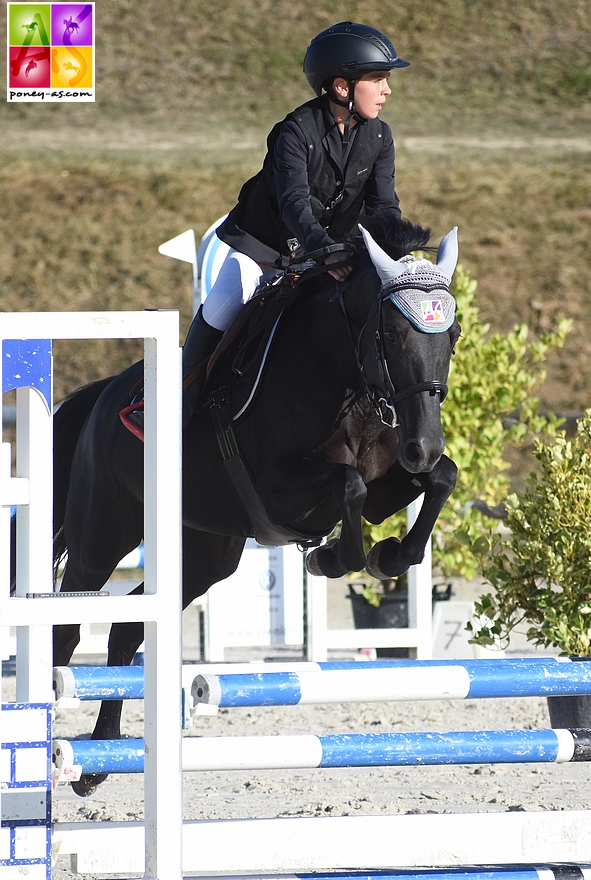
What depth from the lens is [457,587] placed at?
8.43 meters

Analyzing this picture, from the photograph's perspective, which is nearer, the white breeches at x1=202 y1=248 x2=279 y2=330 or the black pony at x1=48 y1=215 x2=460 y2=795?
the black pony at x1=48 y1=215 x2=460 y2=795

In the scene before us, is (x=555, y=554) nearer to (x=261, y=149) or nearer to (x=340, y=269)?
(x=340, y=269)

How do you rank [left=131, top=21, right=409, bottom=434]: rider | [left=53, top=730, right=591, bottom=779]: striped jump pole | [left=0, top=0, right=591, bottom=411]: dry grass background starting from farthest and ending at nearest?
[left=0, top=0, right=591, bottom=411]: dry grass background → [left=131, top=21, right=409, bottom=434]: rider → [left=53, top=730, right=591, bottom=779]: striped jump pole

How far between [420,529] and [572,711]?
1.50 m

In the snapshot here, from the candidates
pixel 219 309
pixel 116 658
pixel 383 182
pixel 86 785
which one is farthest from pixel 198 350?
pixel 86 785

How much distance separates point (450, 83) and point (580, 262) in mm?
7581

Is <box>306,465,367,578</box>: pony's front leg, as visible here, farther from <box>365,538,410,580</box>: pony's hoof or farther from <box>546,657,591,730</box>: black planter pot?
<box>546,657,591,730</box>: black planter pot

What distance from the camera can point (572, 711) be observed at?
4.16m

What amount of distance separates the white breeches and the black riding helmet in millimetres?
537

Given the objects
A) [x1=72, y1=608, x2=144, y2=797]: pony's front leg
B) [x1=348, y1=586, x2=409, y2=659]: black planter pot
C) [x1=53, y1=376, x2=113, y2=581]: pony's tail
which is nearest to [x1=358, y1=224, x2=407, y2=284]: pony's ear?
[x1=72, y1=608, x2=144, y2=797]: pony's front leg

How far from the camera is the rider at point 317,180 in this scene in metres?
3.10

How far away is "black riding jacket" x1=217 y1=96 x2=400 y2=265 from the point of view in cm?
306

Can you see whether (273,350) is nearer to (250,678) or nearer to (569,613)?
(250,678)

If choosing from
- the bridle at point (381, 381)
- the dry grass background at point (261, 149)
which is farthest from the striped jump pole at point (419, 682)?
the dry grass background at point (261, 149)
